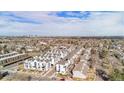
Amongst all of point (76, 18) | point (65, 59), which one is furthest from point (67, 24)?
point (65, 59)

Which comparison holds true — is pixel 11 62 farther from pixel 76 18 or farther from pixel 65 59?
pixel 76 18

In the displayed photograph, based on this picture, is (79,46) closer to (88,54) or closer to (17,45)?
(88,54)
